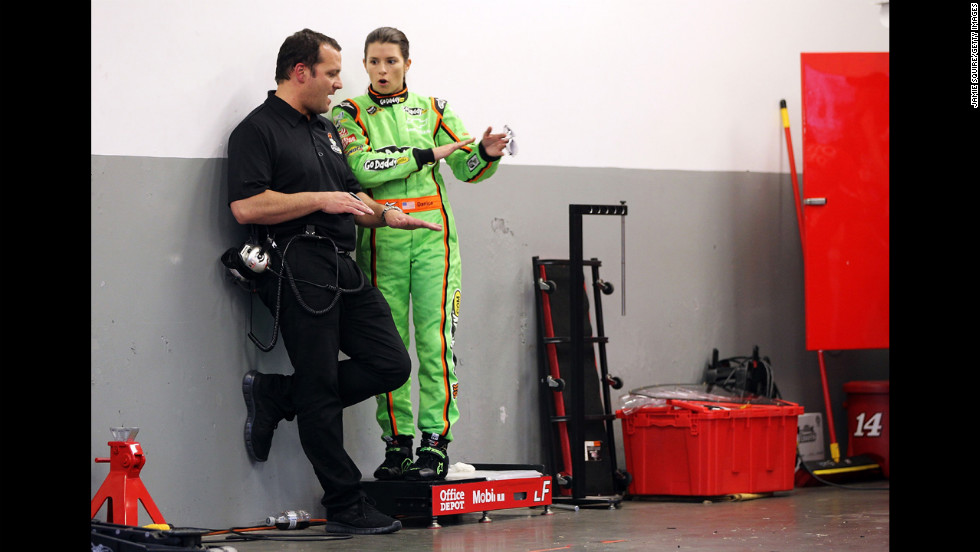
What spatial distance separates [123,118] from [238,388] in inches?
40.2

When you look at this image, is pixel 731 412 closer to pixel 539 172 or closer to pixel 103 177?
pixel 539 172

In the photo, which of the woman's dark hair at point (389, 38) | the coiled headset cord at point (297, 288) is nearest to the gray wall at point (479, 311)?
the coiled headset cord at point (297, 288)

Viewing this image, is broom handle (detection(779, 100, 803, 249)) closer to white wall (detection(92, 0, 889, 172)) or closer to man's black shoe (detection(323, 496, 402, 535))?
white wall (detection(92, 0, 889, 172))

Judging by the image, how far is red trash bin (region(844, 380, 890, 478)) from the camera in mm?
5766

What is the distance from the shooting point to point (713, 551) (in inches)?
132

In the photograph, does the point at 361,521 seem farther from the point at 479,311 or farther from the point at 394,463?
the point at 479,311

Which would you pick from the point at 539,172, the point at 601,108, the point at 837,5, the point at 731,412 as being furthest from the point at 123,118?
the point at 837,5

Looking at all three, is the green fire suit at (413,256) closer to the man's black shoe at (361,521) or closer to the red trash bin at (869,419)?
the man's black shoe at (361,521)

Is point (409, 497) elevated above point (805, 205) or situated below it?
below

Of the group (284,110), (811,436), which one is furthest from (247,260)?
(811,436)

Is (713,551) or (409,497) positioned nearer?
(713,551)

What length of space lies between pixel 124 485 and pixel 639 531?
67.6 inches
